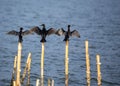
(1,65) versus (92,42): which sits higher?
(92,42)

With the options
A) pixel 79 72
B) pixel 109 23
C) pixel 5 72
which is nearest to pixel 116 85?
pixel 79 72

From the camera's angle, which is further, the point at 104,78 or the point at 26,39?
the point at 26,39

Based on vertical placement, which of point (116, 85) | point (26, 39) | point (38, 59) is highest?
point (26, 39)

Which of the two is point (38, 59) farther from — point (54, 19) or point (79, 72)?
point (54, 19)

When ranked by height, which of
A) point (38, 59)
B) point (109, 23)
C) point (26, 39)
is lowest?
point (38, 59)

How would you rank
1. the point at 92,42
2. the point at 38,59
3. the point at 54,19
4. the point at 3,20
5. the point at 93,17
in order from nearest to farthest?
1. the point at 38,59
2. the point at 92,42
3. the point at 3,20
4. the point at 54,19
5. the point at 93,17

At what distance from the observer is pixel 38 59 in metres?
50.9

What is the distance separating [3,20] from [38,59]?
35.2 m

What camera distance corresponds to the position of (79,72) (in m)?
46.3

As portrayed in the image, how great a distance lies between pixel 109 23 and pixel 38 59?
37.2 meters

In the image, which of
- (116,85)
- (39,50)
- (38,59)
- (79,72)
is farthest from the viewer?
(39,50)

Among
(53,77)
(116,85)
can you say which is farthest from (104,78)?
(53,77)

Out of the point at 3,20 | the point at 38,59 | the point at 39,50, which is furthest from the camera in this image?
the point at 3,20

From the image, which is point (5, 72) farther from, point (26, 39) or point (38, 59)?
point (26, 39)
